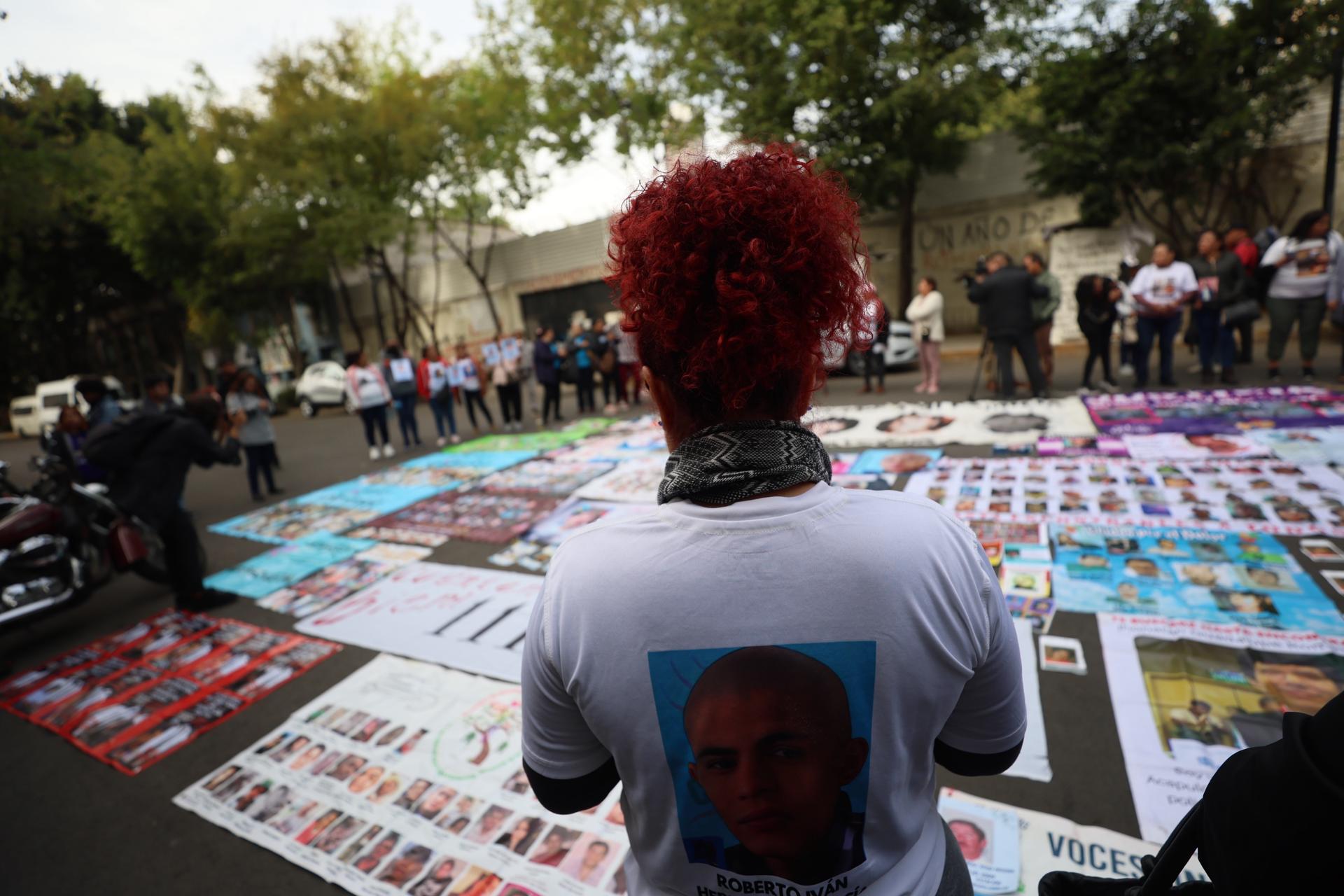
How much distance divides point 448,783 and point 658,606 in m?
2.00

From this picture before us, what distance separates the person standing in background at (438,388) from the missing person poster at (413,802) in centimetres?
649

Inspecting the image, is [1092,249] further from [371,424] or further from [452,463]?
[371,424]

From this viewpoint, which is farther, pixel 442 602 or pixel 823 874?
pixel 442 602

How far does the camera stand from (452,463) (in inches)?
309

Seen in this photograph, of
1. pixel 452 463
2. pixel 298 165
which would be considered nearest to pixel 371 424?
pixel 452 463

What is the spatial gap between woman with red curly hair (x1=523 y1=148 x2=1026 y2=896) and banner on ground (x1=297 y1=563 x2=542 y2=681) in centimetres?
225

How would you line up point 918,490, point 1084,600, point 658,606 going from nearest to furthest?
point 658,606 < point 1084,600 < point 918,490

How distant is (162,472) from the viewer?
429cm

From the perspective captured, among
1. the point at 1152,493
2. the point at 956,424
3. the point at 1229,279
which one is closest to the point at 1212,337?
the point at 1229,279

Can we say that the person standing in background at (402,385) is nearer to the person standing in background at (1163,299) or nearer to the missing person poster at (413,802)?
the missing person poster at (413,802)

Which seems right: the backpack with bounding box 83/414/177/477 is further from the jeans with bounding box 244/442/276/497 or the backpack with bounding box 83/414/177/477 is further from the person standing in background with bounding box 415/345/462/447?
the person standing in background with bounding box 415/345/462/447

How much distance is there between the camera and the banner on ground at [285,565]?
468cm

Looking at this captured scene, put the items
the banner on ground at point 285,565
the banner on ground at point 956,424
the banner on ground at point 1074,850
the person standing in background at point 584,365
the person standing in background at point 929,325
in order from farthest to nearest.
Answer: the person standing in background at point 584,365
the person standing in background at point 929,325
the banner on ground at point 956,424
the banner on ground at point 285,565
the banner on ground at point 1074,850

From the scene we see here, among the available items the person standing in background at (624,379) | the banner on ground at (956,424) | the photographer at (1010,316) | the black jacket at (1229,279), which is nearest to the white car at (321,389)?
the person standing in background at (624,379)
